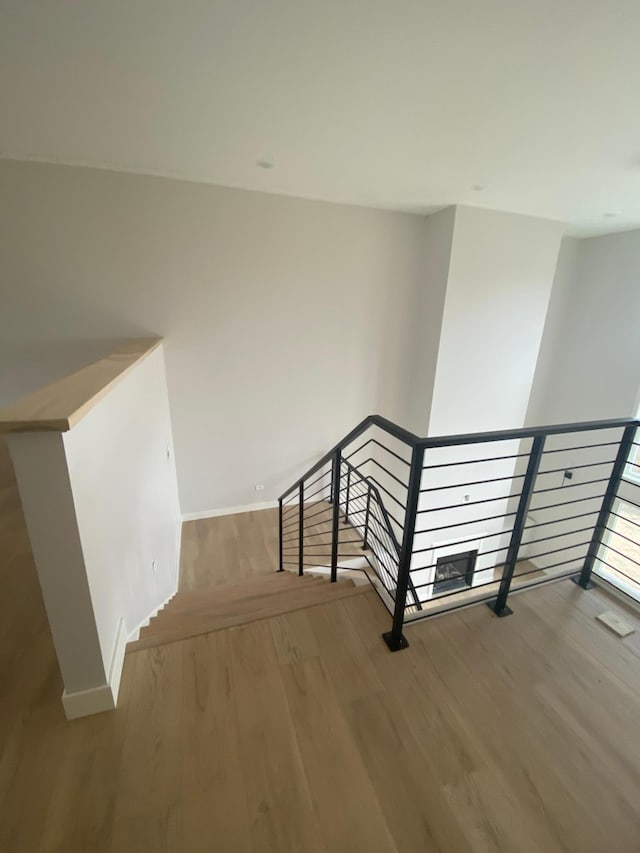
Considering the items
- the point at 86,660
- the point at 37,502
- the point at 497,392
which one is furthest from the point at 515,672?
the point at 497,392

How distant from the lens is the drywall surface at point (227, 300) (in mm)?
2986

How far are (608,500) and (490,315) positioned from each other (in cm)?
276

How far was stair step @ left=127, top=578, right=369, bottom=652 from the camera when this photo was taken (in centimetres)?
157

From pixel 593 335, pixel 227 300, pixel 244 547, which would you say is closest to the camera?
pixel 227 300

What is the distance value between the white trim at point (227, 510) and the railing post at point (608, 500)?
3319 millimetres

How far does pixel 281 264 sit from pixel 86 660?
3.47 metres

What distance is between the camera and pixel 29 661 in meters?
1.47

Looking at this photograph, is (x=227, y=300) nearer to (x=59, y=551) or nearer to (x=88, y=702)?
(x=59, y=551)

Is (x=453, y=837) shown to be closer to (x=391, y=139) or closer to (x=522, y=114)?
(x=522, y=114)

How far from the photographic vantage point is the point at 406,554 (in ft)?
4.76

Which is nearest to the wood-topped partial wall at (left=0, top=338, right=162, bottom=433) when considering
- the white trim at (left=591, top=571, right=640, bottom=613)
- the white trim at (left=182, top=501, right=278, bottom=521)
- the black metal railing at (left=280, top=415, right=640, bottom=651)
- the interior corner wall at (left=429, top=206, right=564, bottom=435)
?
the black metal railing at (left=280, top=415, right=640, bottom=651)

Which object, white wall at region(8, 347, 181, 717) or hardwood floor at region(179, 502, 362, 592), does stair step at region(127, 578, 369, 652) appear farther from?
hardwood floor at region(179, 502, 362, 592)

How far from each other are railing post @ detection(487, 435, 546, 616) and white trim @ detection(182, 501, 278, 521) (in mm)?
3135

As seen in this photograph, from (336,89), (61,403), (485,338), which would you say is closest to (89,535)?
(61,403)
